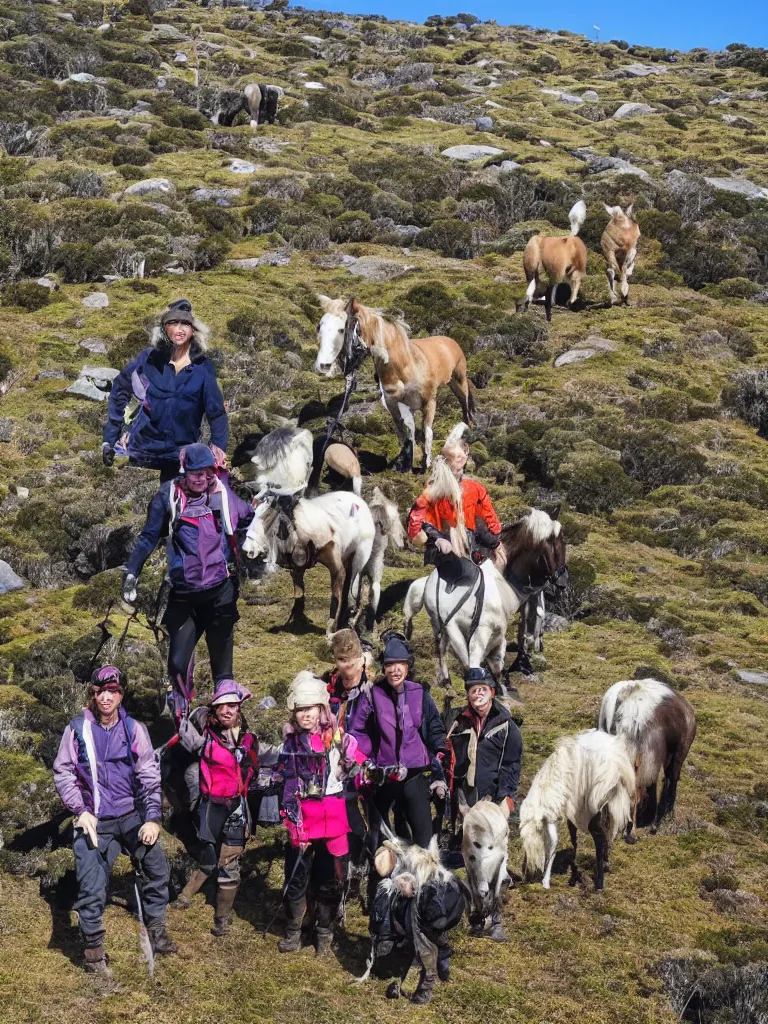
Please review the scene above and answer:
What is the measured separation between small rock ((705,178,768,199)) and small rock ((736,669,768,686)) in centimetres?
2705

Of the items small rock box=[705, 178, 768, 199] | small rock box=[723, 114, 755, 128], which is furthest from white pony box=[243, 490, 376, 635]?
small rock box=[723, 114, 755, 128]

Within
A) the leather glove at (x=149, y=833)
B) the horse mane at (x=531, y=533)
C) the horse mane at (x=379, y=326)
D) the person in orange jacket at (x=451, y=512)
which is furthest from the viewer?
the horse mane at (x=379, y=326)

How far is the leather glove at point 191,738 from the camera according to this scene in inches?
251

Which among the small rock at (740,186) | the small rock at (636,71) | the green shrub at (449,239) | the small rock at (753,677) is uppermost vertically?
the small rock at (636,71)

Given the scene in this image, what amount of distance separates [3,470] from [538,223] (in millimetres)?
20491

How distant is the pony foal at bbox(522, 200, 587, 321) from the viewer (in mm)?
23922

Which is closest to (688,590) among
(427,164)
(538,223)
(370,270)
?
(370,270)

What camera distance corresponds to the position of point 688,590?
46.8 ft

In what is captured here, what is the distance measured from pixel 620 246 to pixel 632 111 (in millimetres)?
30548

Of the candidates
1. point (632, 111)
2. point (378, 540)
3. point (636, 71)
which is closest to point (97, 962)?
point (378, 540)

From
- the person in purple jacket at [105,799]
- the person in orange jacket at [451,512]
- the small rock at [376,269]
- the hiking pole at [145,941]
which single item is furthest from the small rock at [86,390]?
the hiking pole at [145,941]

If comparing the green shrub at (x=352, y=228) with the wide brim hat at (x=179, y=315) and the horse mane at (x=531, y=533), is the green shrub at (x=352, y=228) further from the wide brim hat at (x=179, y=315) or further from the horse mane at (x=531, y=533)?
the wide brim hat at (x=179, y=315)

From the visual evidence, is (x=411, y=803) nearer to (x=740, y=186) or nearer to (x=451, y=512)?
(x=451, y=512)

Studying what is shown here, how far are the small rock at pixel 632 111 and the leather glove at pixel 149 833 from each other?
50447 millimetres
